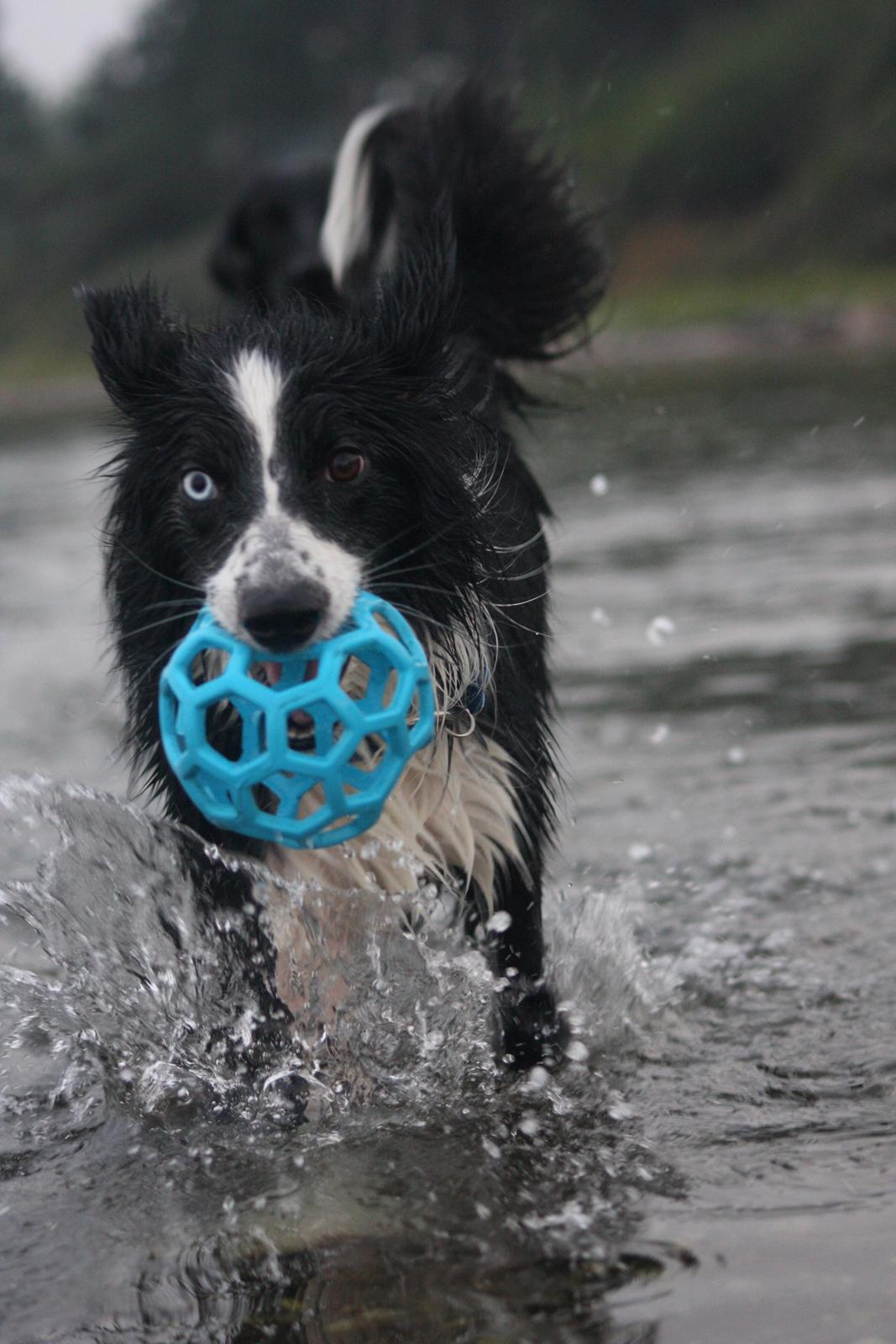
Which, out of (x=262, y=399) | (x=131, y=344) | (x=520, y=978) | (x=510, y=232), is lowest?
(x=520, y=978)

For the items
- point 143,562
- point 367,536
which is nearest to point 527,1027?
point 367,536

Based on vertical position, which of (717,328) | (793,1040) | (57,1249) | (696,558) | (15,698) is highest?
(717,328)

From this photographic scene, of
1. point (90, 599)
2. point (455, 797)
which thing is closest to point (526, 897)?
point (455, 797)

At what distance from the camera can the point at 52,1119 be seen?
3.79m

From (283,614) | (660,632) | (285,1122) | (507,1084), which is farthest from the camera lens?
(660,632)

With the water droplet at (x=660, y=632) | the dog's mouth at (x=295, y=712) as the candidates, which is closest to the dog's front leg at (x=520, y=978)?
the dog's mouth at (x=295, y=712)

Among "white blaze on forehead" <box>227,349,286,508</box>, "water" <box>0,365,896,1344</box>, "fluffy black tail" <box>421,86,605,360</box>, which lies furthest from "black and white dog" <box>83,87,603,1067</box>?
"fluffy black tail" <box>421,86,605,360</box>

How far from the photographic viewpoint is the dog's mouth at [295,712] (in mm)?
3371

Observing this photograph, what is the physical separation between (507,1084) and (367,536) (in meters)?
1.24

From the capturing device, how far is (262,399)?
3502 millimetres

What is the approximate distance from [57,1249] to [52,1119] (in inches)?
25.4

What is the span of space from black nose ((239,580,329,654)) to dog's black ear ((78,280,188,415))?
73 centimetres

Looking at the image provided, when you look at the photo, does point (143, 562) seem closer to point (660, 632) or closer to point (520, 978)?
point (520, 978)

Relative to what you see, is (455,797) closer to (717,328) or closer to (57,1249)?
(57,1249)
